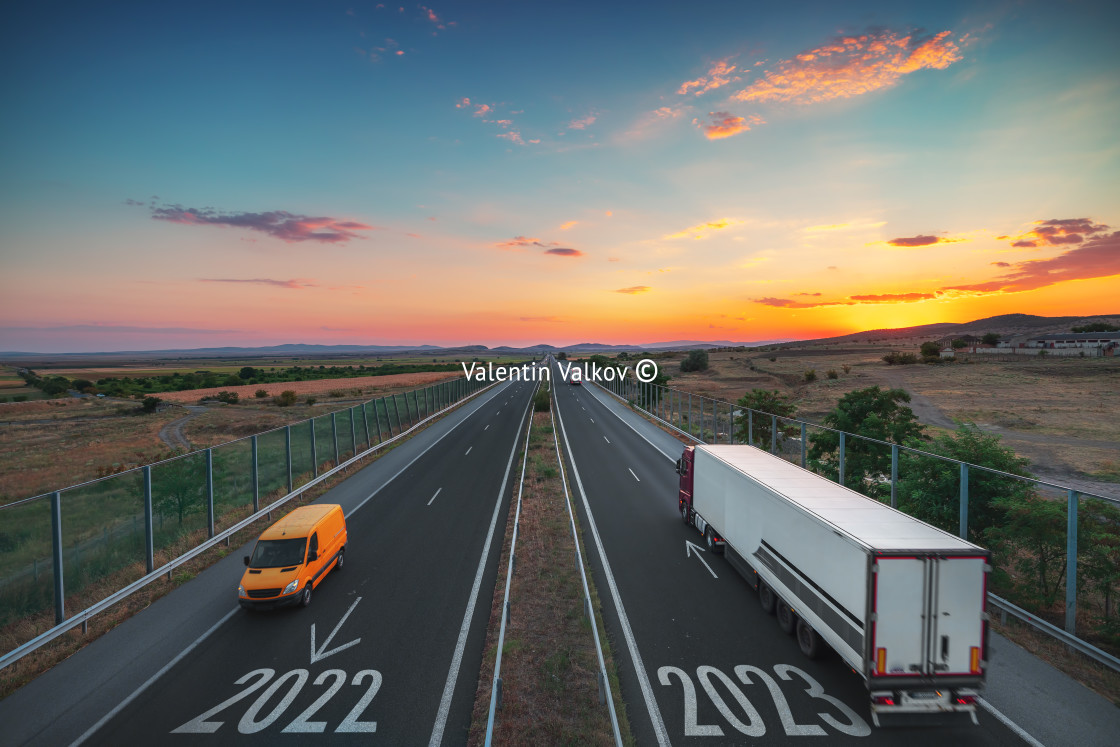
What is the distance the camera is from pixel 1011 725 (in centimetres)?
798

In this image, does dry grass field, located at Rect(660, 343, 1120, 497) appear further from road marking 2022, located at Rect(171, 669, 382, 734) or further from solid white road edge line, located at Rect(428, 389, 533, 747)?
road marking 2022, located at Rect(171, 669, 382, 734)

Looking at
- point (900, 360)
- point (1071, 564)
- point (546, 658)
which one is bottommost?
point (546, 658)

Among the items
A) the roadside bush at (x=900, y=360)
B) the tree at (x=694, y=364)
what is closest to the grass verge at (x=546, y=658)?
the tree at (x=694, y=364)

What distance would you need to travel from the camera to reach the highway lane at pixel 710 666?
8078 mm

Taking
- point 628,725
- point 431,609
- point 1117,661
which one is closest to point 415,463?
point 431,609

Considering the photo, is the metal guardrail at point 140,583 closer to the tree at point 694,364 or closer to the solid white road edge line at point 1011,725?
the solid white road edge line at point 1011,725

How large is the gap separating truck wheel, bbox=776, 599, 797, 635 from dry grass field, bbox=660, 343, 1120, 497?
820 centimetres

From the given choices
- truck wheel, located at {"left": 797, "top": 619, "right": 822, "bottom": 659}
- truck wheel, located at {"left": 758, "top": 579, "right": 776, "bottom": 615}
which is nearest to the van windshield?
truck wheel, located at {"left": 758, "top": 579, "right": 776, "bottom": 615}

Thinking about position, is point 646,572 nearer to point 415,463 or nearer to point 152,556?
point 152,556

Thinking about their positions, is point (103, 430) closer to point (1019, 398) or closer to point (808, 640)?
point (808, 640)

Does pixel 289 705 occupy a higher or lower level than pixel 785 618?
lower

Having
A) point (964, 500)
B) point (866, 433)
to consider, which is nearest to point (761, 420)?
point (866, 433)

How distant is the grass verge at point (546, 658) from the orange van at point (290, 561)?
15.9 feet

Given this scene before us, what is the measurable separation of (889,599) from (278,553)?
13.4m
